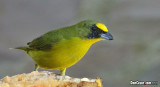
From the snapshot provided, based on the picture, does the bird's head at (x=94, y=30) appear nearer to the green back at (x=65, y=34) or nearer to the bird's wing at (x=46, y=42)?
the green back at (x=65, y=34)

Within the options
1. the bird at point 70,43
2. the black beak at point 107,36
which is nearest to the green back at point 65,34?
the bird at point 70,43

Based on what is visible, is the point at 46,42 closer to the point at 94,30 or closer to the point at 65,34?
the point at 65,34

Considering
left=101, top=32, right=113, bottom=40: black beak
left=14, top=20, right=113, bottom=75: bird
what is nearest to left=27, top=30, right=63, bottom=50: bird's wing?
left=14, top=20, right=113, bottom=75: bird

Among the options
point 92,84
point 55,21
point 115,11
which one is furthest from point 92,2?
point 92,84

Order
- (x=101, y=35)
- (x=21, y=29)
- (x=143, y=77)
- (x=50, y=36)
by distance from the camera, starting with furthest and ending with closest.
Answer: (x=21, y=29) → (x=143, y=77) → (x=50, y=36) → (x=101, y=35)

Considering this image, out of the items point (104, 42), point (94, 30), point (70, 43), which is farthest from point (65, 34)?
point (104, 42)

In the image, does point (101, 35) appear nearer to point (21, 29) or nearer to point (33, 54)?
point (33, 54)
